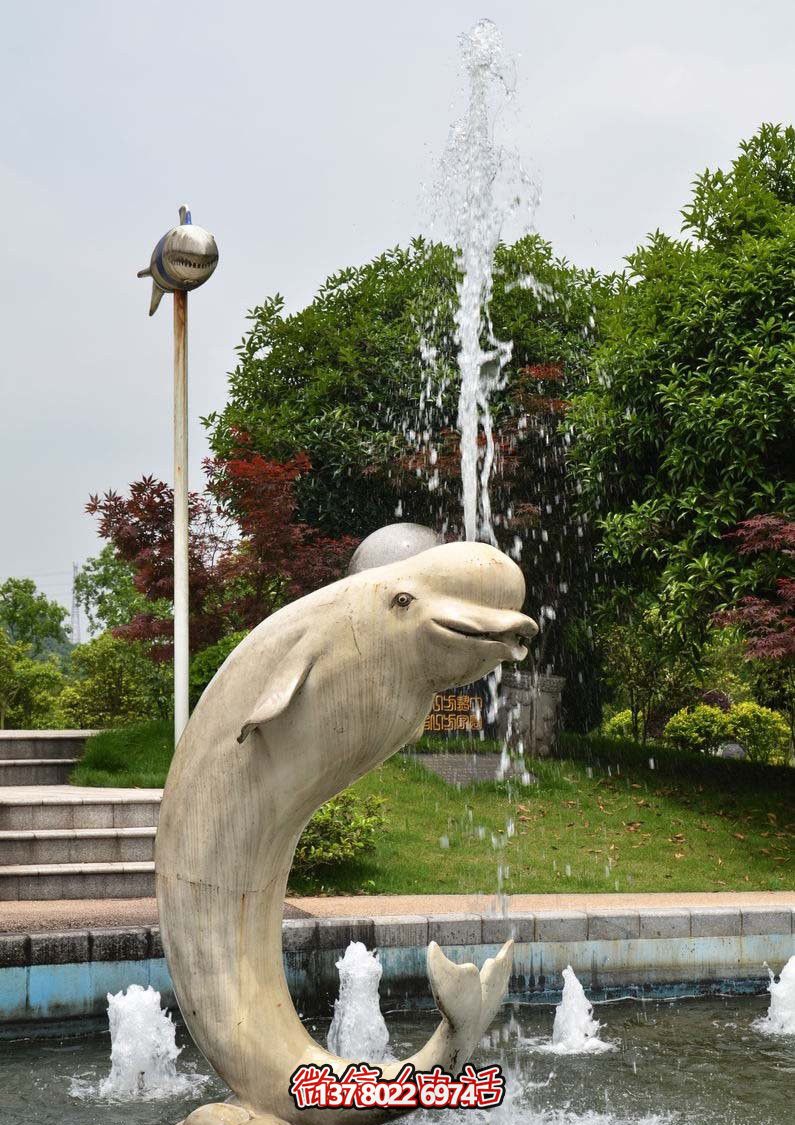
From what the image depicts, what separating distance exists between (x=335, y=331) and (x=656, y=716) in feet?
29.6

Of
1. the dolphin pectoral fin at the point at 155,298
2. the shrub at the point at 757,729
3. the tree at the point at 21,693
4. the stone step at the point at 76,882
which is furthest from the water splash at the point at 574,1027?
the tree at the point at 21,693

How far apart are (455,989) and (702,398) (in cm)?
901

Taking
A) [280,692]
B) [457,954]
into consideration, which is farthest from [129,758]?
[280,692]

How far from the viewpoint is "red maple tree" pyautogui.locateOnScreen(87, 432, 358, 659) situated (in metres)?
12.1

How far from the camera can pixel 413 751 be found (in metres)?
13.1

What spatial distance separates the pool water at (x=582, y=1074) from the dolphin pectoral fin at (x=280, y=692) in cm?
223

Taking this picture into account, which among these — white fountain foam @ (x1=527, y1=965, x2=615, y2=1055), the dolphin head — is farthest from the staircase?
the dolphin head

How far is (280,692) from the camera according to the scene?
9.05 feet

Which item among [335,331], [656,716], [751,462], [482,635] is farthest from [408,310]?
[482,635]

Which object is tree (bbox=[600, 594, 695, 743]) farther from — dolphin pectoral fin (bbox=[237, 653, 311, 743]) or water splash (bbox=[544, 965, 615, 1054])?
dolphin pectoral fin (bbox=[237, 653, 311, 743])

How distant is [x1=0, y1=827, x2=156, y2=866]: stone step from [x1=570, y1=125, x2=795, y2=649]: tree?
17.5 ft

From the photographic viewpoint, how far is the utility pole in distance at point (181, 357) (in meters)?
8.43

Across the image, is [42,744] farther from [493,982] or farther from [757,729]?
[757,729]

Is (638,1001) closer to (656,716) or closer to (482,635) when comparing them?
(482,635)
